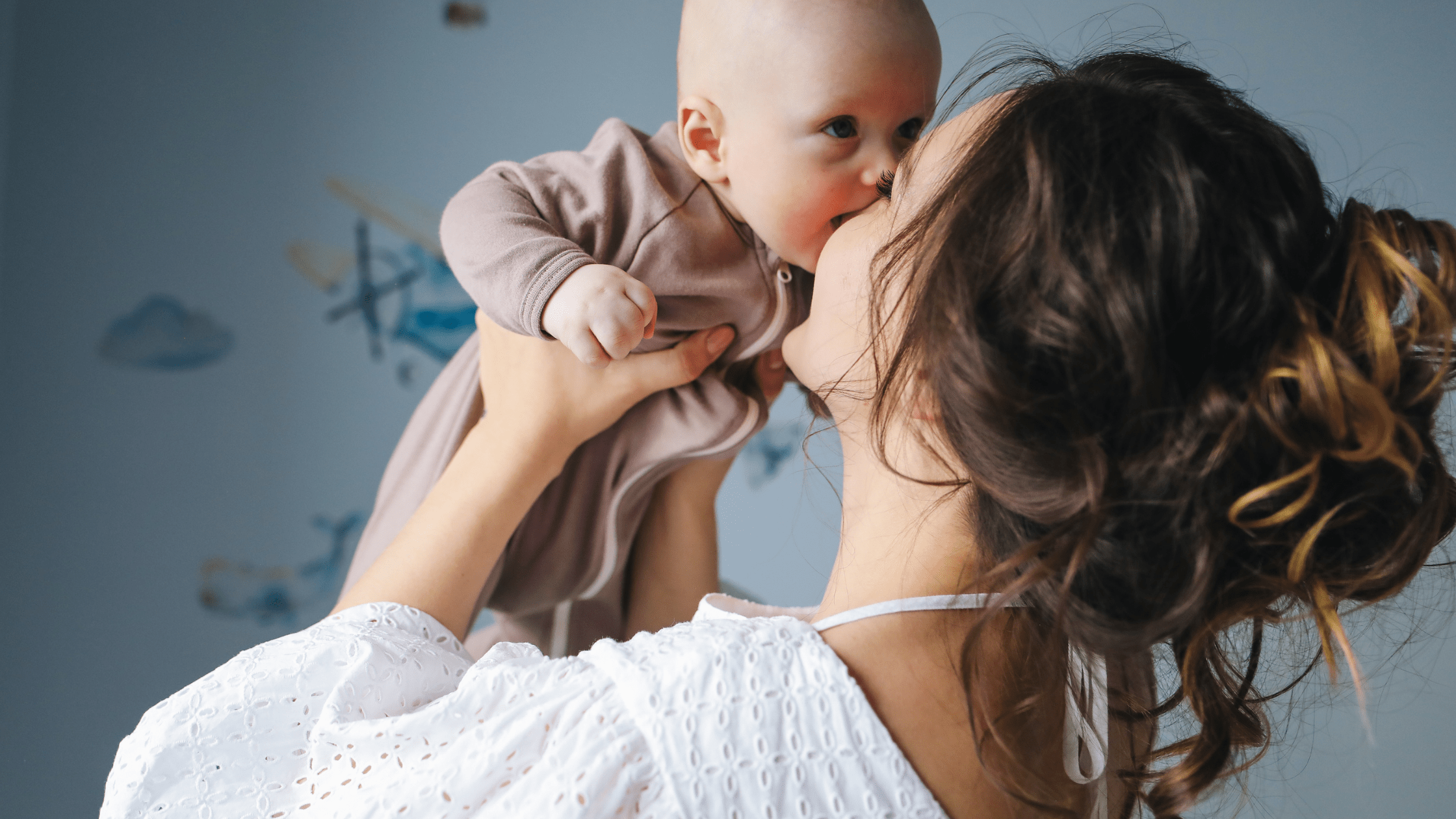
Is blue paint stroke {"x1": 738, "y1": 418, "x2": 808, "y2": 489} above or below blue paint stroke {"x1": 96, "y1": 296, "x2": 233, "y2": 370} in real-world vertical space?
below

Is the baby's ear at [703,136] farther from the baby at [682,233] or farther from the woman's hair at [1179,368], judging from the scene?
the woman's hair at [1179,368]

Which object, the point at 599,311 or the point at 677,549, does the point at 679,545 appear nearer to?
the point at 677,549

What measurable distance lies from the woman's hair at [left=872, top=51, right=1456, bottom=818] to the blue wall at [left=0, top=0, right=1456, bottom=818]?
43.2 inches

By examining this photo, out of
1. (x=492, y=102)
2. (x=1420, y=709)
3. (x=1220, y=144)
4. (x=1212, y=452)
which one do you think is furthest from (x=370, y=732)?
(x=1420, y=709)

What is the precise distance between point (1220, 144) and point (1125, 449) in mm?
196

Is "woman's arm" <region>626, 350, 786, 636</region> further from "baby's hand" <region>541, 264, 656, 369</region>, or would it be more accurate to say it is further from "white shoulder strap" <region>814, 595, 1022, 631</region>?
"white shoulder strap" <region>814, 595, 1022, 631</region>

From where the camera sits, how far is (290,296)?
1575mm

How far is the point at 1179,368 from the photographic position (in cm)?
49

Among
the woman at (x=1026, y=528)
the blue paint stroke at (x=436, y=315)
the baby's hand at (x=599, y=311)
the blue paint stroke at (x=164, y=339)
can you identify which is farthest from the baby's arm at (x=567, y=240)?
the blue paint stroke at (x=164, y=339)

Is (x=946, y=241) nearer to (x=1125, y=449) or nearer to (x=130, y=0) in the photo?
(x=1125, y=449)

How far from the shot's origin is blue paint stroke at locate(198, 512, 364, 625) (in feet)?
5.09

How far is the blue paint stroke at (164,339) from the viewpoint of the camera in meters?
1.49

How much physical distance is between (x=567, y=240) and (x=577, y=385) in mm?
181

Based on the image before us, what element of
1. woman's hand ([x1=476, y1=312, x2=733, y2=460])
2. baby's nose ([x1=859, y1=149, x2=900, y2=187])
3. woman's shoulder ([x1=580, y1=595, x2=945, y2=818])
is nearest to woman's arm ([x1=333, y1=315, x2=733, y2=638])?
woman's hand ([x1=476, y1=312, x2=733, y2=460])
